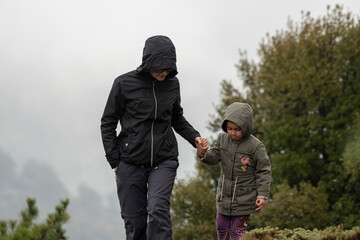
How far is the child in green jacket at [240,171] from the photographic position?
5.30m

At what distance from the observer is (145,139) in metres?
4.69

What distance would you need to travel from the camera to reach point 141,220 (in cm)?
486

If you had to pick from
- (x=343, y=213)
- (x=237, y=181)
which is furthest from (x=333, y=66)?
(x=237, y=181)

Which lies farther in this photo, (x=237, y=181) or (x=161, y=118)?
(x=237, y=181)

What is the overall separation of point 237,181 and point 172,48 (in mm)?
1561

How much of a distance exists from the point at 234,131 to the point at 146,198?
3.84ft

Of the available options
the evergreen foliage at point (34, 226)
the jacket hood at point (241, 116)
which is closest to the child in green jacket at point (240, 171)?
the jacket hood at point (241, 116)

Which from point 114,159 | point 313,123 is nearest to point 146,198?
point 114,159

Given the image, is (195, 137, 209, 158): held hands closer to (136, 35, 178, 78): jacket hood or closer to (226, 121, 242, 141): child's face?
(226, 121, 242, 141): child's face

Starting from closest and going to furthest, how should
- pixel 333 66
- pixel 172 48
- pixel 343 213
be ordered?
1. pixel 172 48
2. pixel 343 213
3. pixel 333 66

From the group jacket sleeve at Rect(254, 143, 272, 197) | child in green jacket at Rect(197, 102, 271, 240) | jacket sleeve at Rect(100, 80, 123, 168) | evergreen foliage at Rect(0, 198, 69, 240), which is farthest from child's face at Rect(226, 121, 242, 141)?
evergreen foliage at Rect(0, 198, 69, 240)

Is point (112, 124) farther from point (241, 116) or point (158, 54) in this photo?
point (241, 116)

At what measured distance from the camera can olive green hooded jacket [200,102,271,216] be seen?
5312mm

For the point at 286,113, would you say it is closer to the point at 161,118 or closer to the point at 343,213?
the point at 343,213
